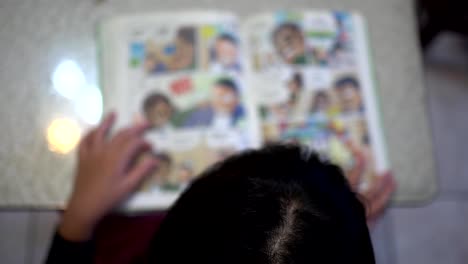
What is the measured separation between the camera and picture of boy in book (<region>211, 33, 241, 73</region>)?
0.46 metres

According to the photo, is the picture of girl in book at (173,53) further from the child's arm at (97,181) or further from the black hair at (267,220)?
the black hair at (267,220)

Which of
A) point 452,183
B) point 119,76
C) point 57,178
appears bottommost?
point 452,183

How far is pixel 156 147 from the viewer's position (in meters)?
0.44

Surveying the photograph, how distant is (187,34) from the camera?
1.52 feet

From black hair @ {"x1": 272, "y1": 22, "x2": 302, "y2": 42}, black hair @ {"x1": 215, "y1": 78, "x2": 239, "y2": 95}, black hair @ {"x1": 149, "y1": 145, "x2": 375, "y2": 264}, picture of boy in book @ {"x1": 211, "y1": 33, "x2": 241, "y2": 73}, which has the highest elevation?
black hair @ {"x1": 272, "y1": 22, "x2": 302, "y2": 42}

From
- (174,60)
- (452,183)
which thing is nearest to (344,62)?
(174,60)

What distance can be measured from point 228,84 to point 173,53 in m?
0.08

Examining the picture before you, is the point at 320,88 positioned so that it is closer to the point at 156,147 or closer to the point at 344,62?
the point at 344,62

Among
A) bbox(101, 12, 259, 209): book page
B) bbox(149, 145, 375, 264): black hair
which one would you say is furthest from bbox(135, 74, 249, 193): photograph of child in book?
bbox(149, 145, 375, 264): black hair

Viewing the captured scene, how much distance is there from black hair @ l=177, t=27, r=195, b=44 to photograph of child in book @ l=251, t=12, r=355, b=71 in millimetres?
77

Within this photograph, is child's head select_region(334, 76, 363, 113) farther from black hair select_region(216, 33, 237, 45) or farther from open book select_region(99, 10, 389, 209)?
black hair select_region(216, 33, 237, 45)

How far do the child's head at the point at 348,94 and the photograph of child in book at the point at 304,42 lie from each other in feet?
0.07

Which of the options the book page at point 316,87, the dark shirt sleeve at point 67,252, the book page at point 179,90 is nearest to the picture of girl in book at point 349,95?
the book page at point 316,87

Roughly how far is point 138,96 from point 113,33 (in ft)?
0.29
